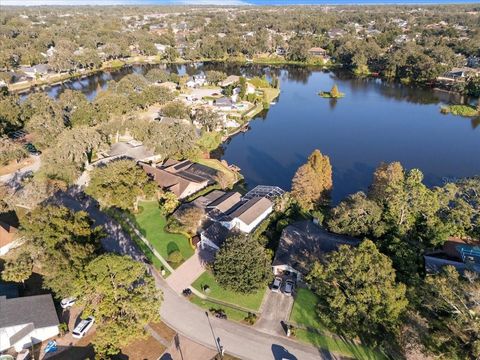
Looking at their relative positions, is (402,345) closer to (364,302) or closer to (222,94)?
(364,302)

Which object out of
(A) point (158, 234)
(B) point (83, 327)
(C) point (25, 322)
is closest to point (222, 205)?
(A) point (158, 234)

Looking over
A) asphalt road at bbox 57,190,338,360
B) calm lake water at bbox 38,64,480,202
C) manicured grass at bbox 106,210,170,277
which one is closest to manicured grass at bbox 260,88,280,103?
calm lake water at bbox 38,64,480,202

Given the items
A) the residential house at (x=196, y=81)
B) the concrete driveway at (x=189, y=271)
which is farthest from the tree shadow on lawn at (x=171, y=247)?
the residential house at (x=196, y=81)

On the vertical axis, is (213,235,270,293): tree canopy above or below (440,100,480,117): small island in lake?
above

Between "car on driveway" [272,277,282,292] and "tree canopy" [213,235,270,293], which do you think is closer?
"tree canopy" [213,235,270,293]

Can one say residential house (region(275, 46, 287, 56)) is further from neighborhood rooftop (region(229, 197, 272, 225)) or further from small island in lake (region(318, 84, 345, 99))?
Answer: neighborhood rooftop (region(229, 197, 272, 225))

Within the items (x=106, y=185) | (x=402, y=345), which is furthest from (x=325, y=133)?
(x=402, y=345)

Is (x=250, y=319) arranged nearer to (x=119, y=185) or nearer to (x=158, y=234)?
(x=158, y=234)
